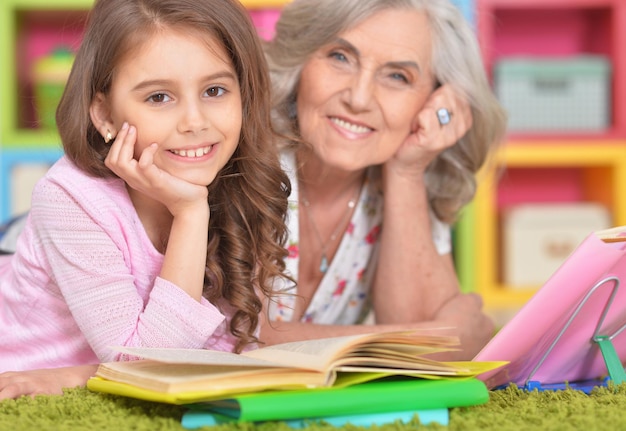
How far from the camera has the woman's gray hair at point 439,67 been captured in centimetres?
158

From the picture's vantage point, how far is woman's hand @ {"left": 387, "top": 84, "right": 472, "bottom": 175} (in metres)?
1.63

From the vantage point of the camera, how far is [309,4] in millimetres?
1607

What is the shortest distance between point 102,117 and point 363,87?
50 centimetres

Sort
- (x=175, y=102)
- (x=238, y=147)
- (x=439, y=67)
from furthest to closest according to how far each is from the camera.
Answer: (x=439, y=67), (x=238, y=147), (x=175, y=102)

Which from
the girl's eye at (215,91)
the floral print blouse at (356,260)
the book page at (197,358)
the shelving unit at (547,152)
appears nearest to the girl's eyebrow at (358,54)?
the floral print blouse at (356,260)

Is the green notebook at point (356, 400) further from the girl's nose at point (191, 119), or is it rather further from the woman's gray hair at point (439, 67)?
the woman's gray hair at point (439, 67)

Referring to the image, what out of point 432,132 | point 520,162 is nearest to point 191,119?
point 432,132

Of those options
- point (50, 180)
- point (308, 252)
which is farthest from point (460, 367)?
point (308, 252)

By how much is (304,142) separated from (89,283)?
0.53 meters

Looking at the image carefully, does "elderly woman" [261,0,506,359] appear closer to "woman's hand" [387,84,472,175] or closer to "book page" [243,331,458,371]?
"woman's hand" [387,84,472,175]

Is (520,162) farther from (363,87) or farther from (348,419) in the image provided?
(348,419)

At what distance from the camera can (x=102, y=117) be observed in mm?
1217

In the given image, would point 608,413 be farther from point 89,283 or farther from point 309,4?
point 309,4

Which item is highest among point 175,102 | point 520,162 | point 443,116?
point 175,102
